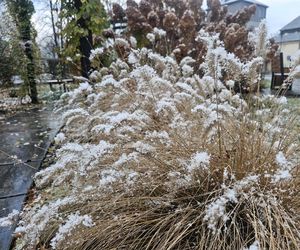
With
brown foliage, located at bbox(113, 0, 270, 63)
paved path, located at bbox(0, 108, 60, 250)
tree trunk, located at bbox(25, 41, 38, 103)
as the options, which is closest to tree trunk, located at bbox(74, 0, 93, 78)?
brown foliage, located at bbox(113, 0, 270, 63)

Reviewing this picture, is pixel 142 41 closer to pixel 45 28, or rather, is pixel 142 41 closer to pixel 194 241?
pixel 194 241

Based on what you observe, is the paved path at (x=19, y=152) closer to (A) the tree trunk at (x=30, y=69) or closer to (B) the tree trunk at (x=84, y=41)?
(B) the tree trunk at (x=84, y=41)

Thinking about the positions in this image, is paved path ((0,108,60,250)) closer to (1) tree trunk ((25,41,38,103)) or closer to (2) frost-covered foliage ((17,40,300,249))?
(2) frost-covered foliage ((17,40,300,249))

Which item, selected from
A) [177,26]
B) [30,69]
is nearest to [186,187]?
[177,26]

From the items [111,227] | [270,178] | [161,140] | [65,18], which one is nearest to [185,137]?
[161,140]

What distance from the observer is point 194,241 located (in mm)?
1266

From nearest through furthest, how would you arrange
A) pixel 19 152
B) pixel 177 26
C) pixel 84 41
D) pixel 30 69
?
pixel 19 152, pixel 177 26, pixel 84 41, pixel 30 69

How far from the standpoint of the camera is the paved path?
215 cm

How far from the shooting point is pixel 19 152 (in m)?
3.32

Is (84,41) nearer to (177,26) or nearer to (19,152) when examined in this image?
(177,26)

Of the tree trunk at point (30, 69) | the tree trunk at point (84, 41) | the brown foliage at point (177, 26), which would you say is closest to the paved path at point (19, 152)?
the tree trunk at point (84, 41)

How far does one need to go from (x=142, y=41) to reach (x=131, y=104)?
3.41 meters

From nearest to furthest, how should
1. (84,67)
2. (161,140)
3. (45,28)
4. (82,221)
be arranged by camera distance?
(82,221) < (161,140) < (84,67) < (45,28)

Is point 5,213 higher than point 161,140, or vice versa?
point 161,140
